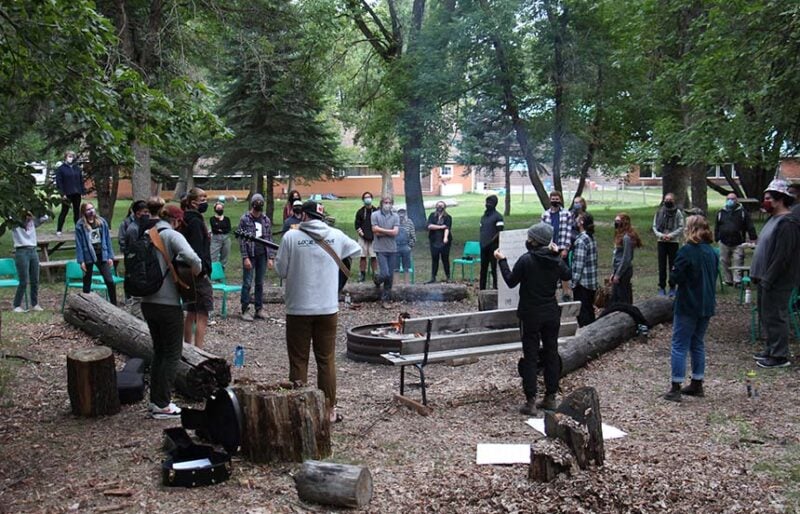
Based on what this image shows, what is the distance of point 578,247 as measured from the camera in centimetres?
1002

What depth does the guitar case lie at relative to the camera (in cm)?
504

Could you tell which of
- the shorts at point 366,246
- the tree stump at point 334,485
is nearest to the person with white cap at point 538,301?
the tree stump at point 334,485

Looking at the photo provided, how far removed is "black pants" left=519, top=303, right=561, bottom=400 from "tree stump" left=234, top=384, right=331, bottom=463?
2.25 metres

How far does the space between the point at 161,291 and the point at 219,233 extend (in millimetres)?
6871

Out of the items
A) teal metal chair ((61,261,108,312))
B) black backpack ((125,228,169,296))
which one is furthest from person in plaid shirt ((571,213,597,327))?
teal metal chair ((61,261,108,312))

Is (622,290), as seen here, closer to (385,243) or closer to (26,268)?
(385,243)

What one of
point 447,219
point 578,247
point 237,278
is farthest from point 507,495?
point 237,278

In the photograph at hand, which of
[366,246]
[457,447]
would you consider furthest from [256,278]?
[457,447]

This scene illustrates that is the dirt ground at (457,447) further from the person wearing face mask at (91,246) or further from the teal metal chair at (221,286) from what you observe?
the teal metal chair at (221,286)

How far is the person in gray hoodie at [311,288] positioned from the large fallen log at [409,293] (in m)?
6.67

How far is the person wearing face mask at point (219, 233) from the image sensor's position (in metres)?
12.8

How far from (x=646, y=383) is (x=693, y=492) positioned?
318 cm

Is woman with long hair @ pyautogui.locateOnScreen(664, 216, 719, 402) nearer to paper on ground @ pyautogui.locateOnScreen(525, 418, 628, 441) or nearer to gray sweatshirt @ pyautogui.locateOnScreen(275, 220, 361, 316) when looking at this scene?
paper on ground @ pyautogui.locateOnScreen(525, 418, 628, 441)

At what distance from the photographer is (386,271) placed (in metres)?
13.0
